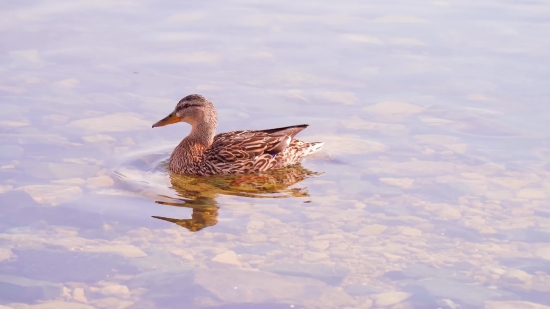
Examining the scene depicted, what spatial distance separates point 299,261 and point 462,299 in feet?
4.87

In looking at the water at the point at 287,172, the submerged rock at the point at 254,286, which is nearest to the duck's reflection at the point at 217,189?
the water at the point at 287,172

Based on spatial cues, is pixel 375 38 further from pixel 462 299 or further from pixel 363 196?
pixel 462 299

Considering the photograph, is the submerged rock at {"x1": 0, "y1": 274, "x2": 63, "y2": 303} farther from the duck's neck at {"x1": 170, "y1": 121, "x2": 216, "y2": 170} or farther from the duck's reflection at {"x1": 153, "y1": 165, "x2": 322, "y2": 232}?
the duck's neck at {"x1": 170, "y1": 121, "x2": 216, "y2": 170}

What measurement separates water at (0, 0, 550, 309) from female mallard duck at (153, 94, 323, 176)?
30 centimetres

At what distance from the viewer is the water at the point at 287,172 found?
7438mm

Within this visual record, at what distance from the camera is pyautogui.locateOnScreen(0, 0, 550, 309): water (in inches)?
293

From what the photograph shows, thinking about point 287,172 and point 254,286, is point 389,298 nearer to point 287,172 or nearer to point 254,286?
point 254,286

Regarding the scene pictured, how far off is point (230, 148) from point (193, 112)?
668 mm

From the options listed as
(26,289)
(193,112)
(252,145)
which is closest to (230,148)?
(252,145)

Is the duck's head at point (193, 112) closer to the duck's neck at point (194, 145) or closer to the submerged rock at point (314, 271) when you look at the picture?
the duck's neck at point (194, 145)

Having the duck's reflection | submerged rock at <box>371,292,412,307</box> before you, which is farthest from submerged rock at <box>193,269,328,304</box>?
the duck's reflection

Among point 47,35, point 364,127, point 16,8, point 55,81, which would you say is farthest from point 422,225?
point 16,8

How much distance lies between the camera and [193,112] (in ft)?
36.0

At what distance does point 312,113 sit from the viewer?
1208 centimetres
